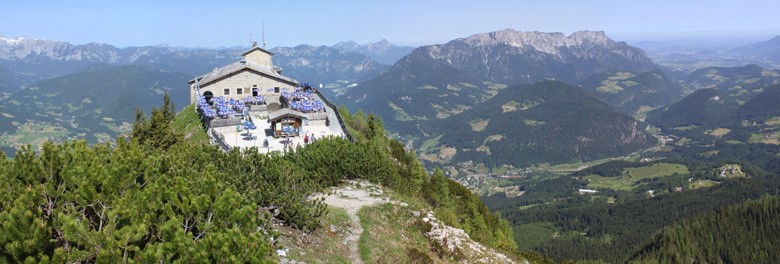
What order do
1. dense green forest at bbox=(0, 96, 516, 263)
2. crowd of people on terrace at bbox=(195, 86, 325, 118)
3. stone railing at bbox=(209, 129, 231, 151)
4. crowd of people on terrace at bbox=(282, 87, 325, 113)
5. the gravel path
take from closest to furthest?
dense green forest at bbox=(0, 96, 516, 263)
the gravel path
stone railing at bbox=(209, 129, 231, 151)
crowd of people on terrace at bbox=(195, 86, 325, 118)
crowd of people on terrace at bbox=(282, 87, 325, 113)

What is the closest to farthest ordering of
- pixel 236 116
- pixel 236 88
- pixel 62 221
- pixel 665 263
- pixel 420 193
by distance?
pixel 62 221, pixel 420 193, pixel 236 116, pixel 236 88, pixel 665 263

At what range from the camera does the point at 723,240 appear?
7362 inches

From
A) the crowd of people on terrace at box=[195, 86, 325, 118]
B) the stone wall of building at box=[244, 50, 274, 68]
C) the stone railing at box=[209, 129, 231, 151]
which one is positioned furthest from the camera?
the stone wall of building at box=[244, 50, 274, 68]

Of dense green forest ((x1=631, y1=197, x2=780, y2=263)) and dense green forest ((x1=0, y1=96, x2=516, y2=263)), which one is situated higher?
dense green forest ((x1=0, y1=96, x2=516, y2=263))

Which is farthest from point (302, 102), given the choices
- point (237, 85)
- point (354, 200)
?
point (354, 200)

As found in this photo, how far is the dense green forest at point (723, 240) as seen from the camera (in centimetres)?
17825

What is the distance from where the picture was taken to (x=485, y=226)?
5381 cm

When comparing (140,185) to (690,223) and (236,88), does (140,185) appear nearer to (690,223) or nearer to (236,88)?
(236,88)

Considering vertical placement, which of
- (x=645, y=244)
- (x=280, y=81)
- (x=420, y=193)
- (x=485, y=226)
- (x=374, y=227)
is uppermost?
(x=280, y=81)

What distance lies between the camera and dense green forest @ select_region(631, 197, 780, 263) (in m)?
178

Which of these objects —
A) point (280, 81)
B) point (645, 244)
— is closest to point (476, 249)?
point (280, 81)

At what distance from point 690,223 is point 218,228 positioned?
21930 centimetres

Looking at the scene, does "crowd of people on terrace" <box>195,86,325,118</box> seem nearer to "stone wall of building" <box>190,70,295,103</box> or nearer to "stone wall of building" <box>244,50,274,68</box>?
Result: "stone wall of building" <box>190,70,295,103</box>

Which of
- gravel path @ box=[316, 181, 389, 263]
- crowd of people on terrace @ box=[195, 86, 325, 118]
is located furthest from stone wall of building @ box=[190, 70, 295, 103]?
gravel path @ box=[316, 181, 389, 263]
